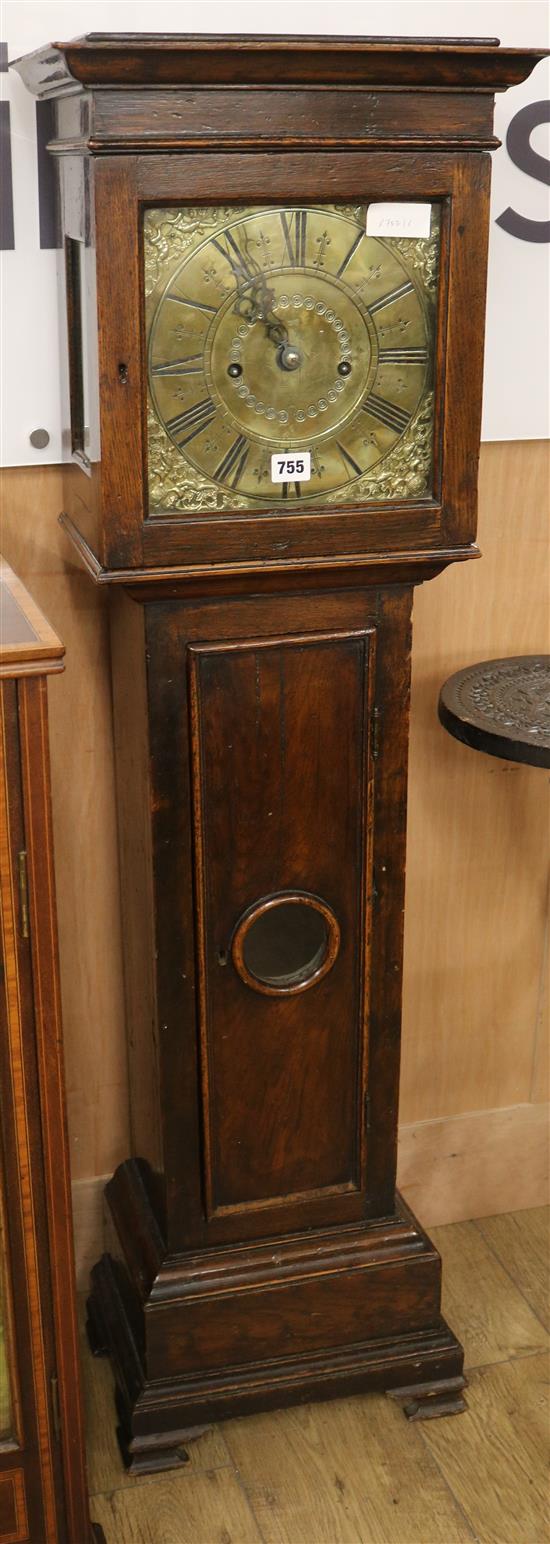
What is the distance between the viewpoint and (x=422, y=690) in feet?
8.12

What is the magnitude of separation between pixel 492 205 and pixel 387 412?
1.68 ft

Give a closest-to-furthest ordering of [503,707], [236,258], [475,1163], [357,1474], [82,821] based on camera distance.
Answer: [236,258] → [503,707] → [357,1474] → [82,821] → [475,1163]

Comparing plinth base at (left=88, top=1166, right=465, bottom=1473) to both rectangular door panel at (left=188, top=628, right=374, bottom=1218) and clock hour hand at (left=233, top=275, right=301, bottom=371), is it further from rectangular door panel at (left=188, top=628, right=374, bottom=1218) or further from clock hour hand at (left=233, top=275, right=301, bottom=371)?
clock hour hand at (left=233, top=275, right=301, bottom=371)

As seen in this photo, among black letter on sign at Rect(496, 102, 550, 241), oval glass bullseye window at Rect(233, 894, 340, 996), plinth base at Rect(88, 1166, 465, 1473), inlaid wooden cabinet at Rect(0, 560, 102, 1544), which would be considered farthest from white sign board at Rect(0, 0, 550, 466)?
plinth base at Rect(88, 1166, 465, 1473)

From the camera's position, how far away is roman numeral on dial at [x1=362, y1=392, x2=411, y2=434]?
1887mm

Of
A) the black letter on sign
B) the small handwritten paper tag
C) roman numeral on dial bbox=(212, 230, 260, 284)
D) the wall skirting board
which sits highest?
the black letter on sign

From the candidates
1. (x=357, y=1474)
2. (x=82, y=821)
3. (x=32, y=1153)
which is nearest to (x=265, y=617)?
(x=82, y=821)

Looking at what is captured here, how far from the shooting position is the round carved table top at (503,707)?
1958 mm

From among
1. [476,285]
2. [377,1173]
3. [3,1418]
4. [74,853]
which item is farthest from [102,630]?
[3,1418]

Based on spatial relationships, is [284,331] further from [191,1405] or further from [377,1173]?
[191,1405]

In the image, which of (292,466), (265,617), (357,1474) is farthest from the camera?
(357,1474)

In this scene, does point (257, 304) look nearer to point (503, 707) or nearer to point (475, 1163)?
point (503, 707)

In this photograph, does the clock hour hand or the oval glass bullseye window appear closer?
the clock hour hand

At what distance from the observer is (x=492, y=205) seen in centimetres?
221
